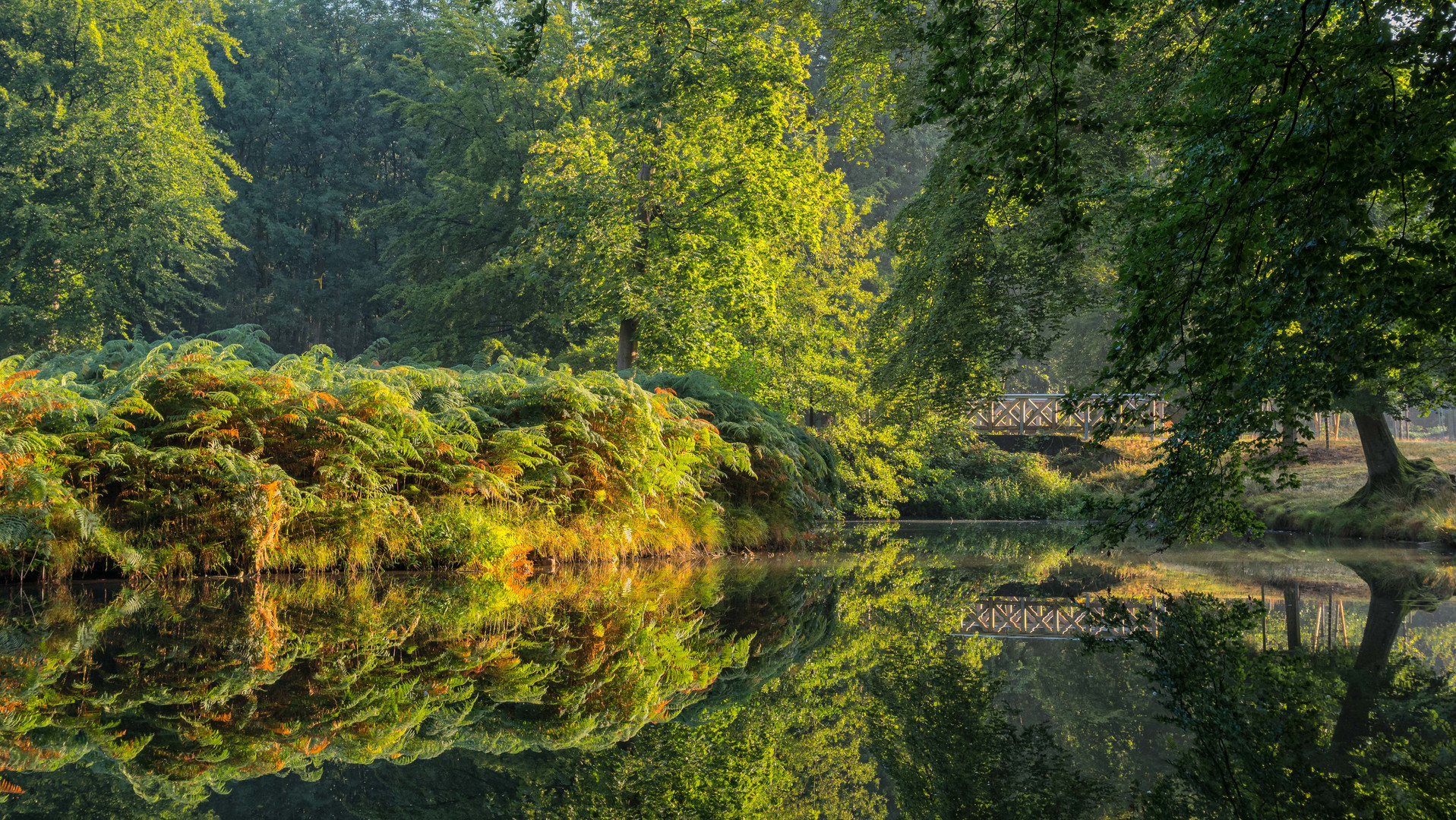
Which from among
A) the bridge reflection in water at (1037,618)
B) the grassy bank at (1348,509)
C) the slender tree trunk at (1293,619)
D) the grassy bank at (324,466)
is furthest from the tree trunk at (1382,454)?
the bridge reflection in water at (1037,618)

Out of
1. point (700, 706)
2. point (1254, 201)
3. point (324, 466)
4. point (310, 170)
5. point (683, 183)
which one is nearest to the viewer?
point (700, 706)

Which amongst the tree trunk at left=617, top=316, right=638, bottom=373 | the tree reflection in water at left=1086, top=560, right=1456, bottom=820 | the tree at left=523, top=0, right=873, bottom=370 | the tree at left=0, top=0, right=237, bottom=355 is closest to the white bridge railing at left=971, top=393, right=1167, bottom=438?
the tree at left=523, top=0, right=873, bottom=370

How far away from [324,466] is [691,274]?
384 inches

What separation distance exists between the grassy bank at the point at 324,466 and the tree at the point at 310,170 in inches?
962

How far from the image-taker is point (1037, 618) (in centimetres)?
589

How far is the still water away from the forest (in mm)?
1128

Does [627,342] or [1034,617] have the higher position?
[627,342]

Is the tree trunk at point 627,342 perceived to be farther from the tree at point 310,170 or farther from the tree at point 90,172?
the tree at point 310,170

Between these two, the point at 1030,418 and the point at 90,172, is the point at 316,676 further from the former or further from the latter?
the point at 1030,418

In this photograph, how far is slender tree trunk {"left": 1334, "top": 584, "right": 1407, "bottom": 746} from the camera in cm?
314

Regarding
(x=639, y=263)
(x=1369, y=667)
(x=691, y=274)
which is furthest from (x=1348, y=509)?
(x=1369, y=667)

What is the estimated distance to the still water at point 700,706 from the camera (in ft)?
7.79

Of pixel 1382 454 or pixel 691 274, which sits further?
pixel 1382 454

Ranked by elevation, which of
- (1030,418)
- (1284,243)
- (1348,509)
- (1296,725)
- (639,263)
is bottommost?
(1348,509)
